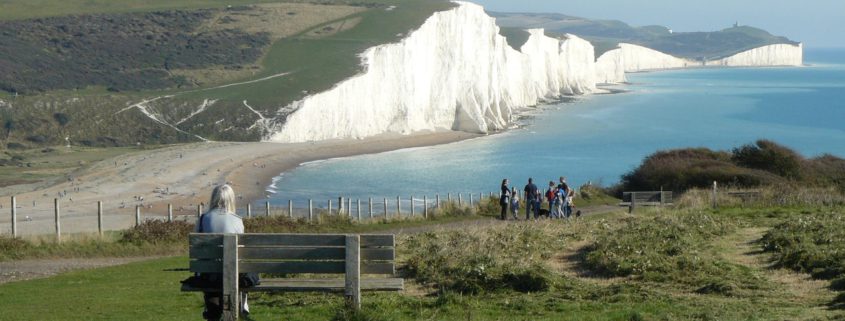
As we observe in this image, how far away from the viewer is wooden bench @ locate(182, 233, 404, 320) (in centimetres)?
1039

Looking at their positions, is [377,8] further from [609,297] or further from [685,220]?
[609,297]

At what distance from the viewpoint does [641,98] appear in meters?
145

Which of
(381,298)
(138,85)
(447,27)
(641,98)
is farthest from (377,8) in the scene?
(381,298)

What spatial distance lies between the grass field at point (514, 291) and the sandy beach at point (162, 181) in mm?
13442

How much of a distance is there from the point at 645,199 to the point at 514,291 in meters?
18.7

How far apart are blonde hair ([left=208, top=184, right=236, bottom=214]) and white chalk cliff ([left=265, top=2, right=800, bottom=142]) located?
199 feet

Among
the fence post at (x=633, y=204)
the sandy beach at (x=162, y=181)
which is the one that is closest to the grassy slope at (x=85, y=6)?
the sandy beach at (x=162, y=181)

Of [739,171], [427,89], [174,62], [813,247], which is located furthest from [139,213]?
[174,62]

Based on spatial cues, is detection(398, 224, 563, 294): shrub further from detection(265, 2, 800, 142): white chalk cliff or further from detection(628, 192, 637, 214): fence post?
detection(265, 2, 800, 142): white chalk cliff

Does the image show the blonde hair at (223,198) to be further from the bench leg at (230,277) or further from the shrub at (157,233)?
the shrub at (157,233)

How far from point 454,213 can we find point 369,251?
1968 cm

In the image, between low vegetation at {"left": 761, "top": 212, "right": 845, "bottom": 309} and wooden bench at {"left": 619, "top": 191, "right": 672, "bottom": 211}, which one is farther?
wooden bench at {"left": 619, "top": 191, "right": 672, "bottom": 211}

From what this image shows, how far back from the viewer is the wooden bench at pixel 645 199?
3058cm

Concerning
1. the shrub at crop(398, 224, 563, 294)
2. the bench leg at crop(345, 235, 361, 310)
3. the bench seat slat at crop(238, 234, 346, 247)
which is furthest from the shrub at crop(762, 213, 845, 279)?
the bench seat slat at crop(238, 234, 346, 247)
